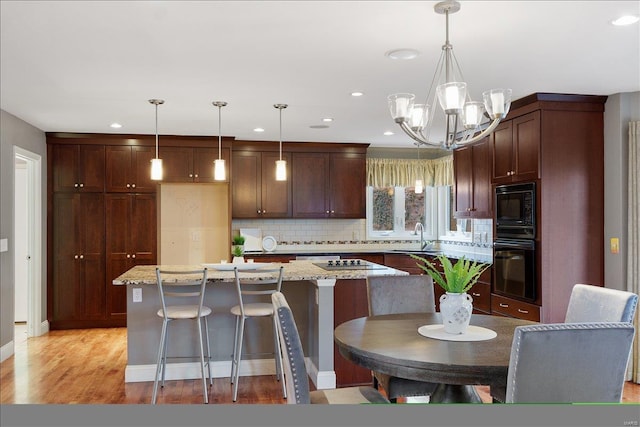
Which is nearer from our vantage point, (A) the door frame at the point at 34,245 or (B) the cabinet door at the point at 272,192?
(A) the door frame at the point at 34,245

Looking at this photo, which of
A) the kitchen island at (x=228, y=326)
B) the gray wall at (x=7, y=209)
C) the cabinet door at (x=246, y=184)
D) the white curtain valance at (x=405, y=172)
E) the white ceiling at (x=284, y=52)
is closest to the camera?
the white ceiling at (x=284, y=52)

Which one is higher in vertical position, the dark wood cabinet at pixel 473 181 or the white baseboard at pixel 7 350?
the dark wood cabinet at pixel 473 181

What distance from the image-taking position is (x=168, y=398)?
3615 mm

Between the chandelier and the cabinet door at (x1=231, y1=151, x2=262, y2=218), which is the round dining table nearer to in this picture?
the chandelier

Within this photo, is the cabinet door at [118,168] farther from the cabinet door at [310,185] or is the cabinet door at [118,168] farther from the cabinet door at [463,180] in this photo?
the cabinet door at [463,180]

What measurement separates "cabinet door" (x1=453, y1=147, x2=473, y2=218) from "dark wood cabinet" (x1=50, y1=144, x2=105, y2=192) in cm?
402

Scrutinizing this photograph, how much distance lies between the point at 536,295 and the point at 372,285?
1779mm

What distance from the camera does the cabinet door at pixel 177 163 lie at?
618 cm

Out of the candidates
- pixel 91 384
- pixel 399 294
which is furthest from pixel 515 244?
pixel 91 384

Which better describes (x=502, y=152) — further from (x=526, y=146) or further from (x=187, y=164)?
(x=187, y=164)

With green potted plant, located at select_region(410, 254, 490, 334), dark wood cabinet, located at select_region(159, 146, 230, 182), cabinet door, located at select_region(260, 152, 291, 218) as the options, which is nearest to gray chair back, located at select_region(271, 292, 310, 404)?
green potted plant, located at select_region(410, 254, 490, 334)

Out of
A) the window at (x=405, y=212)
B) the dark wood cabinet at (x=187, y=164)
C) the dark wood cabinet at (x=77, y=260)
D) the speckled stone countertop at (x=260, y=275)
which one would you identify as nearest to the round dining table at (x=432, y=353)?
the speckled stone countertop at (x=260, y=275)

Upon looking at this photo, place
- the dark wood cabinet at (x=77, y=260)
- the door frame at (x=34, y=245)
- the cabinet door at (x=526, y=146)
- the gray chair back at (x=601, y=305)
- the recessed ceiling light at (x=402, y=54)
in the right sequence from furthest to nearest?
the dark wood cabinet at (x=77, y=260)
the door frame at (x=34, y=245)
the cabinet door at (x=526, y=146)
the recessed ceiling light at (x=402, y=54)
the gray chair back at (x=601, y=305)

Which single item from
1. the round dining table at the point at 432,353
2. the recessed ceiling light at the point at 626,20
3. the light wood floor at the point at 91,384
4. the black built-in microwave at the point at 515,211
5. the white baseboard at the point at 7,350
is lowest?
the light wood floor at the point at 91,384
